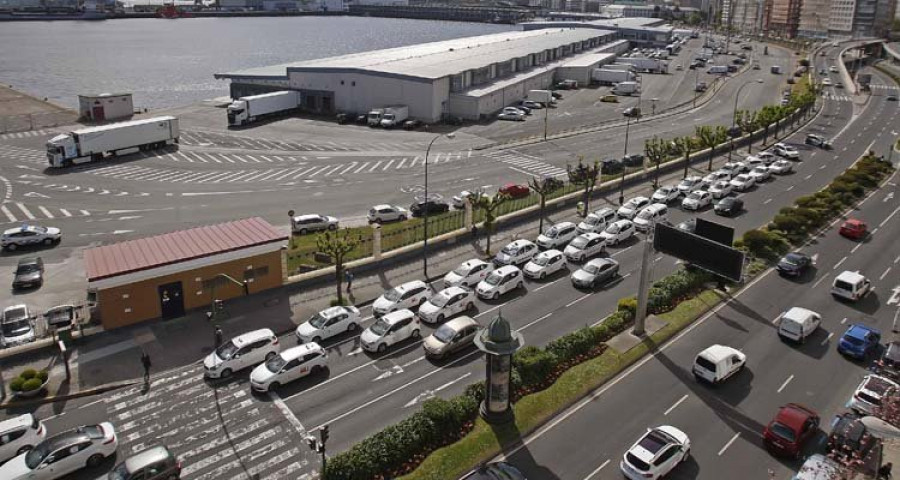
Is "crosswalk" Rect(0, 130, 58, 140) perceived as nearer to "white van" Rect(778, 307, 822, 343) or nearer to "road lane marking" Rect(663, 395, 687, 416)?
"road lane marking" Rect(663, 395, 687, 416)

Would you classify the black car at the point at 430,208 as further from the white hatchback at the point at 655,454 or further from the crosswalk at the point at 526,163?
the white hatchback at the point at 655,454

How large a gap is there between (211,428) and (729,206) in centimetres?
4543

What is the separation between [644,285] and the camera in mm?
35312


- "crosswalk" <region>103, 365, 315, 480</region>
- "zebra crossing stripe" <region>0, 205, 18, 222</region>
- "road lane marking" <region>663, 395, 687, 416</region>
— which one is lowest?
"crosswalk" <region>103, 365, 315, 480</region>

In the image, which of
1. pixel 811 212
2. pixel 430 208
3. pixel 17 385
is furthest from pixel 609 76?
pixel 17 385

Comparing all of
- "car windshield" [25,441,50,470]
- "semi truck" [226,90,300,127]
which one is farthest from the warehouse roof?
"car windshield" [25,441,50,470]

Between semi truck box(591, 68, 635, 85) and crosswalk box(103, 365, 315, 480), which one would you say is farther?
semi truck box(591, 68, 635, 85)

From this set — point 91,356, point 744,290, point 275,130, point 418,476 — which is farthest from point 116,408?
point 275,130

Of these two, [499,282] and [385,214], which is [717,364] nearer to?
[499,282]

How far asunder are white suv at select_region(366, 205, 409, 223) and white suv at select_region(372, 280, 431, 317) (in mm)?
13692

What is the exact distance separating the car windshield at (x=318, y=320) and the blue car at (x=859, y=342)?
2703 cm

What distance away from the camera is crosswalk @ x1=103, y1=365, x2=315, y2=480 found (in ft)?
85.7

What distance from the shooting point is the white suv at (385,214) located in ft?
176

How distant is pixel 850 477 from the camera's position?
2180 centimetres
